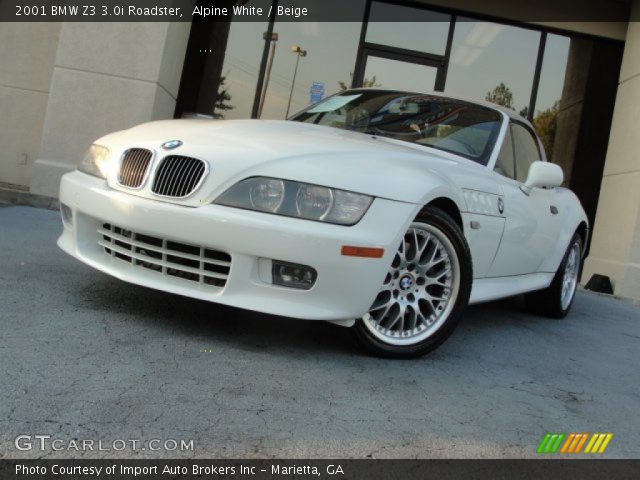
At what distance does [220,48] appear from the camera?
30.9ft

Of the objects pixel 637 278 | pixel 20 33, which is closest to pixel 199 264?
pixel 637 278

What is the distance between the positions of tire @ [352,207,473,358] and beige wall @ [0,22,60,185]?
6.74m

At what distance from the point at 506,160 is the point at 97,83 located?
510 cm

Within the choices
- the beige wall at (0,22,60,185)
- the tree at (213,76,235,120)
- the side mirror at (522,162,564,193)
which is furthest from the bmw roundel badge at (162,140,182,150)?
the tree at (213,76,235,120)

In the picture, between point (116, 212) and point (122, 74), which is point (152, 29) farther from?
point (116, 212)

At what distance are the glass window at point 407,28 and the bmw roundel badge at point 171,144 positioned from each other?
7.29 meters

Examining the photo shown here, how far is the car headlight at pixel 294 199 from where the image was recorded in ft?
8.46

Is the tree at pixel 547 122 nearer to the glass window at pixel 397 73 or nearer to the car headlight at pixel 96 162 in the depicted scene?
the glass window at pixel 397 73

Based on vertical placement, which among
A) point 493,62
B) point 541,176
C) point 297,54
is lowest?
point 541,176

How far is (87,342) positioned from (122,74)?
5.36 metres

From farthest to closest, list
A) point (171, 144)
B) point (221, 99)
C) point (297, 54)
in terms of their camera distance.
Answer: point (297, 54) → point (221, 99) → point (171, 144)

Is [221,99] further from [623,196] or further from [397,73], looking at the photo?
[623,196]

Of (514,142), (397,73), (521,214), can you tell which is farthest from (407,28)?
(521,214)

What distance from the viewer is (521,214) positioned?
3.81 meters
